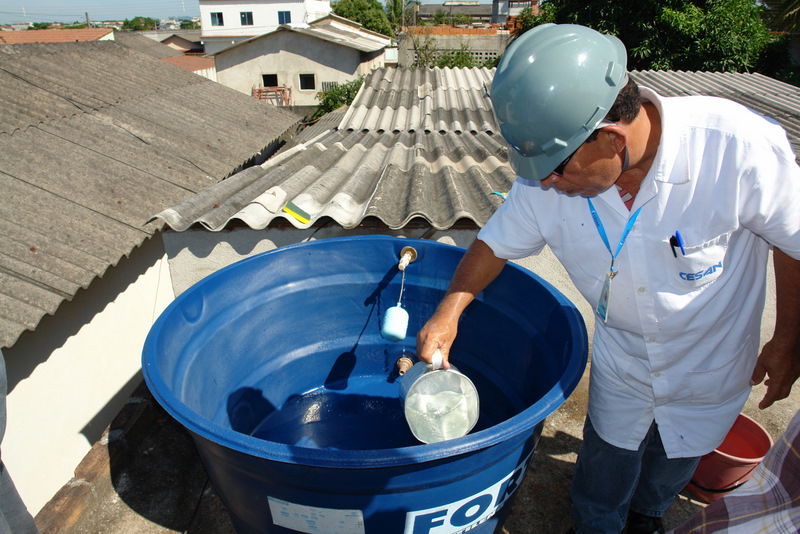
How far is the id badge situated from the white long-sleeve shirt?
21mm

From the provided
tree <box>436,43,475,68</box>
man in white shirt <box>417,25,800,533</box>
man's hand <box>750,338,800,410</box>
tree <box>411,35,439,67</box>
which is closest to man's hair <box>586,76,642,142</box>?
man in white shirt <box>417,25,800,533</box>

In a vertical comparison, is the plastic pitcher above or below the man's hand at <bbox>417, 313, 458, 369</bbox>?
below

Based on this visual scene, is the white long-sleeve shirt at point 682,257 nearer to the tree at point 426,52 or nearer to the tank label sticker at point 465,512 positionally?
the tank label sticker at point 465,512

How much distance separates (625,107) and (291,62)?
2218cm

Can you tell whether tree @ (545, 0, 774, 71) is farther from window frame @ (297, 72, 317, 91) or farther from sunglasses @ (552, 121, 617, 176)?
sunglasses @ (552, 121, 617, 176)

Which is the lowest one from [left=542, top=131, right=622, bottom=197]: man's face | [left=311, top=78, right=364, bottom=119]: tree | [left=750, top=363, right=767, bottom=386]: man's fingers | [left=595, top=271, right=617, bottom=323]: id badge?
[left=311, top=78, right=364, bottom=119]: tree

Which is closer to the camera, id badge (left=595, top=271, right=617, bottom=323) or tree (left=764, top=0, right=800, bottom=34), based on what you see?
id badge (left=595, top=271, right=617, bottom=323)

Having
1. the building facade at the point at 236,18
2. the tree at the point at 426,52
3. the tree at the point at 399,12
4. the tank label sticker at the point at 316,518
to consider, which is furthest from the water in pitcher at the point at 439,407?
the tree at the point at 399,12

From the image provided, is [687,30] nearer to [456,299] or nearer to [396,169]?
[396,169]

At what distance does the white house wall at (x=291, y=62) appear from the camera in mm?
20859

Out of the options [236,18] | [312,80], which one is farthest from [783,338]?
[236,18]

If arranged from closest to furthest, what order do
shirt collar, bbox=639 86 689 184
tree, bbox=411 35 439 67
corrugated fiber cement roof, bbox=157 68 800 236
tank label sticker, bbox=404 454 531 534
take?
shirt collar, bbox=639 86 689 184, tank label sticker, bbox=404 454 531 534, corrugated fiber cement roof, bbox=157 68 800 236, tree, bbox=411 35 439 67

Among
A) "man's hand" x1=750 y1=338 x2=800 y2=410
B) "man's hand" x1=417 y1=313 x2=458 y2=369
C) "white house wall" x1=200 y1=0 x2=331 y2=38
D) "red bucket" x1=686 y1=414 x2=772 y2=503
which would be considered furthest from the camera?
"white house wall" x1=200 y1=0 x2=331 y2=38

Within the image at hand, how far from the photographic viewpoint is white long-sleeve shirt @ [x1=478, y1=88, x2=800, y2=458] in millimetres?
1447
